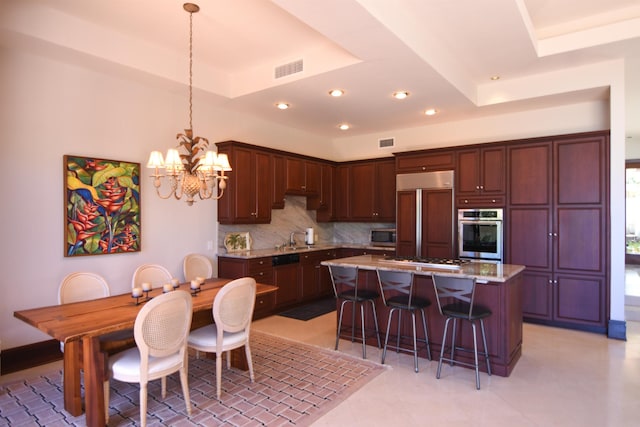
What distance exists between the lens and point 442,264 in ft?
12.9

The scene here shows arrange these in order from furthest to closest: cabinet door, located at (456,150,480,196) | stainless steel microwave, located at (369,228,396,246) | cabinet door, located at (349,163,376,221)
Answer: cabinet door, located at (349,163,376,221) → stainless steel microwave, located at (369,228,396,246) → cabinet door, located at (456,150,480,196)

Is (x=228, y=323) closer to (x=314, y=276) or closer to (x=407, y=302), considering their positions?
(x=407, y=302)

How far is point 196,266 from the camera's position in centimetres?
480

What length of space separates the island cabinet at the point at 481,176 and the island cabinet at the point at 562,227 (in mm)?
136

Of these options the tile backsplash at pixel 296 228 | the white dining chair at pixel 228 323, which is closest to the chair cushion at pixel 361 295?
the white dining chair at pixel 228 323

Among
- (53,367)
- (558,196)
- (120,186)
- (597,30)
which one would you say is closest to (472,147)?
(558,196)

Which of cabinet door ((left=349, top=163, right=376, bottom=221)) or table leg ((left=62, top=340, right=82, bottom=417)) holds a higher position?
cabinet door ((left=349, top=163, right=376, bottom=221))

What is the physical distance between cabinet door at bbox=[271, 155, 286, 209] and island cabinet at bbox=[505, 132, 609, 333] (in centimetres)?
324

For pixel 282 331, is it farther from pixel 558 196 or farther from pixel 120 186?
pixel 558 196

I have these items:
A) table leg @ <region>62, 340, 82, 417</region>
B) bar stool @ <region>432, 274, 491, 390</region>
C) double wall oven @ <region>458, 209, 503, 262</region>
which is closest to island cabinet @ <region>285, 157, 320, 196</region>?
double wall oven @ <region>458, 209, 503, 262</region>

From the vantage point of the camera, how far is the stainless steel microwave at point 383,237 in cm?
668

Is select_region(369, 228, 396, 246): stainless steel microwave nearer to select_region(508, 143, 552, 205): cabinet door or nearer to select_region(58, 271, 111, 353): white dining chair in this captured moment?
select_region(508, 143, 552, 205): cabinet door

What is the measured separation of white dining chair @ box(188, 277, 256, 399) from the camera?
2.99 m

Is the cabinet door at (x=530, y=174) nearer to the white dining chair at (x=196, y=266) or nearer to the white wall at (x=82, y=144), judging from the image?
the white wall at (x=82, y=144)
